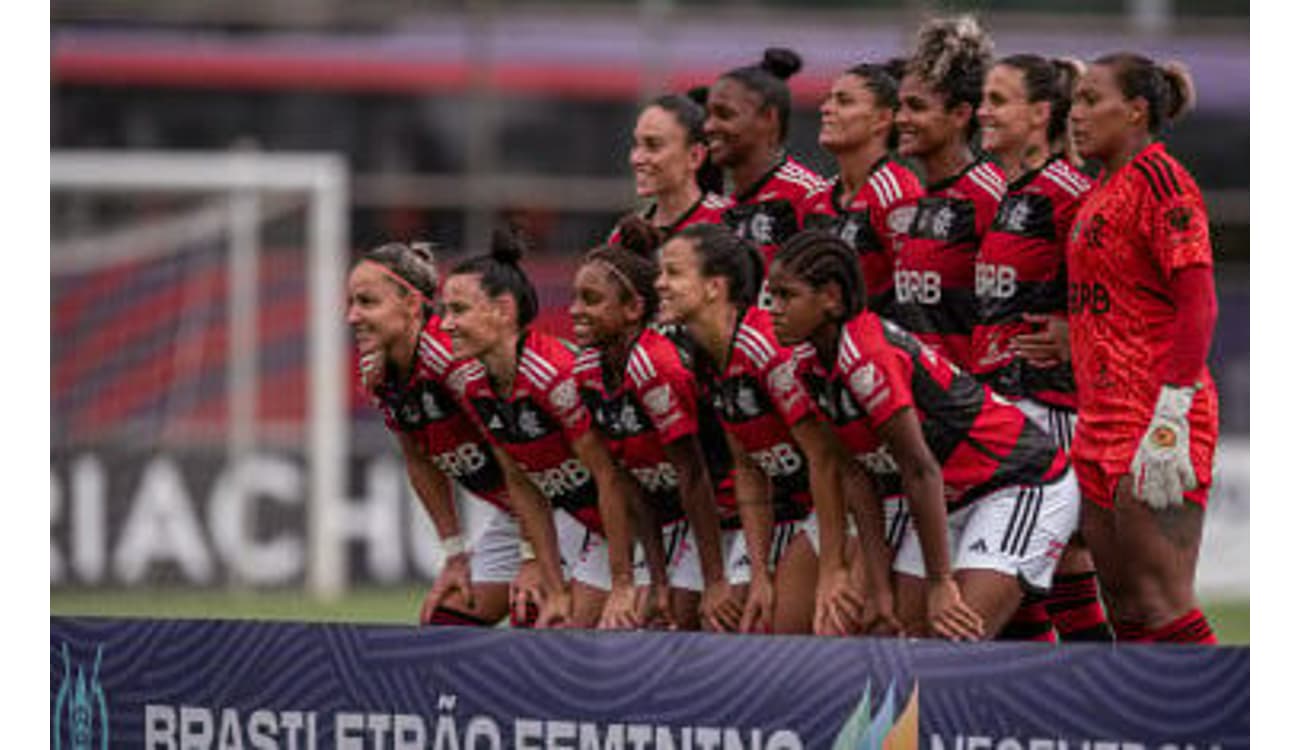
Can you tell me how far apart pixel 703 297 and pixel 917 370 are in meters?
0.73

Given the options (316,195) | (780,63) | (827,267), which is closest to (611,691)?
(827,267)

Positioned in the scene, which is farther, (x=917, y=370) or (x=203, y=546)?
(x=203, y=546)

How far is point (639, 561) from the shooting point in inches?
353

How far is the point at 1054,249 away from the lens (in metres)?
8.11

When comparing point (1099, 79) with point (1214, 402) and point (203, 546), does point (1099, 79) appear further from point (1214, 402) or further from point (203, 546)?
point (203, 546)

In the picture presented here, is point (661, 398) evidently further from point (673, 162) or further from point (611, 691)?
point (611, 691)

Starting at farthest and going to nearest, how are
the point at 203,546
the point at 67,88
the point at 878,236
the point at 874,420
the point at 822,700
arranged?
the point at 67,88
the point at 203,546
the point at 878,236
the point at 874,420
the point at 822,700

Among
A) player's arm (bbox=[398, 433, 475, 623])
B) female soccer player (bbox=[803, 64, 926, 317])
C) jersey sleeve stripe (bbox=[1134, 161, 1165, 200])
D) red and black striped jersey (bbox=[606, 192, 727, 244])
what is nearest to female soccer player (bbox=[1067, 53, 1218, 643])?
jersey sleeve stripe (bbox=[1134, 161, 1165, 200])

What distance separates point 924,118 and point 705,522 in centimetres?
141

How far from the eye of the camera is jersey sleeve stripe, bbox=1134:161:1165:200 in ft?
24.8

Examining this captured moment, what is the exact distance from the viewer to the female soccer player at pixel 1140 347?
744cm

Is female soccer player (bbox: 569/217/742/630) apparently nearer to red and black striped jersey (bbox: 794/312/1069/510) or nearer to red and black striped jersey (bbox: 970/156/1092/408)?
red and black striped jersey (bbox: 794/312/1069/510)

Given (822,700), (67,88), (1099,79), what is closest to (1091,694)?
(822,700)

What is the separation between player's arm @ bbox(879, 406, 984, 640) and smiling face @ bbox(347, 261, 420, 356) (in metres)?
2.21
